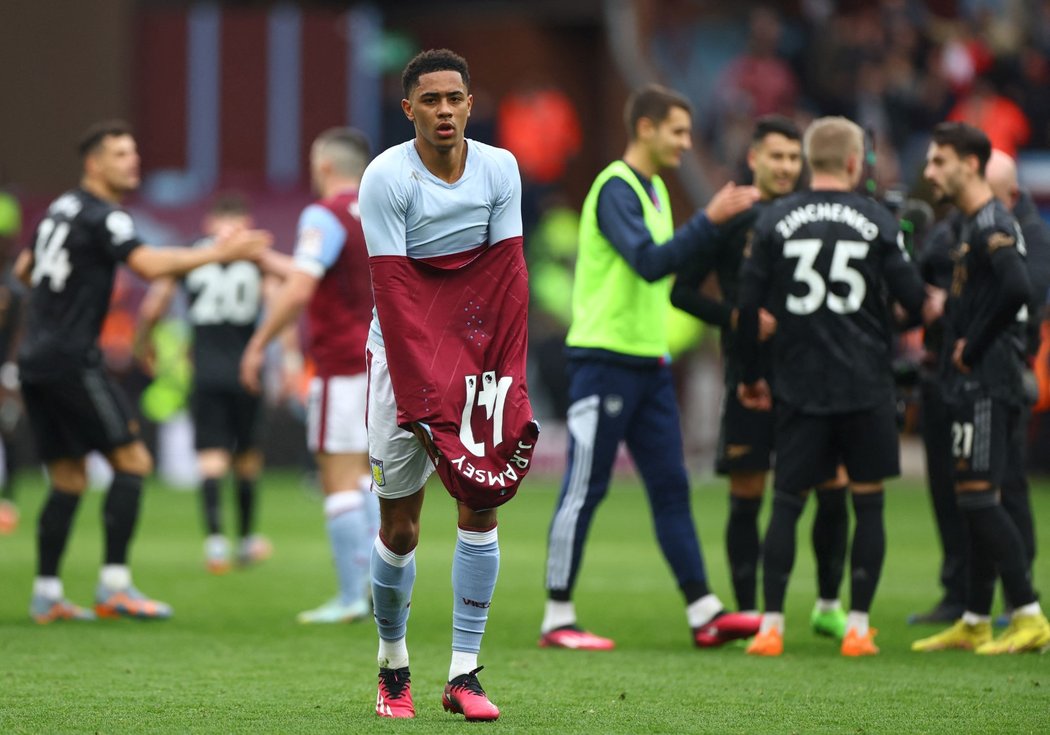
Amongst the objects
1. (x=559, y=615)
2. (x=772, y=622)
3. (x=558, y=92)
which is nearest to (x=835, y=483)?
(x=772, y=622)

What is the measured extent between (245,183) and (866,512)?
766 inches

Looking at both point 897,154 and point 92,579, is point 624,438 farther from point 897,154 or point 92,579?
point 897,154

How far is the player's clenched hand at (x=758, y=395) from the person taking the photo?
298 inches

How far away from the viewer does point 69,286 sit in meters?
8.51

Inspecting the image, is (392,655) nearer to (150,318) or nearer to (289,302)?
(289,302)

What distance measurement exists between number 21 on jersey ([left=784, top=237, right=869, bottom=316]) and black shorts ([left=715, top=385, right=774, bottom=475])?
793 millimetres

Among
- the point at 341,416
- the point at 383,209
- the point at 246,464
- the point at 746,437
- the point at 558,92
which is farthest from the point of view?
the point at 558,92

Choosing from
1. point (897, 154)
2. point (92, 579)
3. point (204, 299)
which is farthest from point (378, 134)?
point (92, 579)

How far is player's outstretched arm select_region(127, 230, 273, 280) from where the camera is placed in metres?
7.71

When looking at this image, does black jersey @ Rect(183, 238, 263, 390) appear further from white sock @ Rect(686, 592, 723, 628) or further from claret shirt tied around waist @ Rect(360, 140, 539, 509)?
claret shirt tied around waist @ Rect(360, 140, 539, 509)

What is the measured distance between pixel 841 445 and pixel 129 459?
375cm

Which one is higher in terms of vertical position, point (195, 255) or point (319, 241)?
point (319, 241)

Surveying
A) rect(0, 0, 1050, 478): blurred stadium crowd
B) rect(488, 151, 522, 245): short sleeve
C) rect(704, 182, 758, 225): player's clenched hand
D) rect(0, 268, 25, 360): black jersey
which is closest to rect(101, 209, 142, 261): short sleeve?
rect(704, 182, 758, 225): player's clenched hand

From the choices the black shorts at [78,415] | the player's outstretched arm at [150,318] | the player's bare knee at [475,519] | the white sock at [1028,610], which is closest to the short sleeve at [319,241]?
the black shorts at [78,415]
